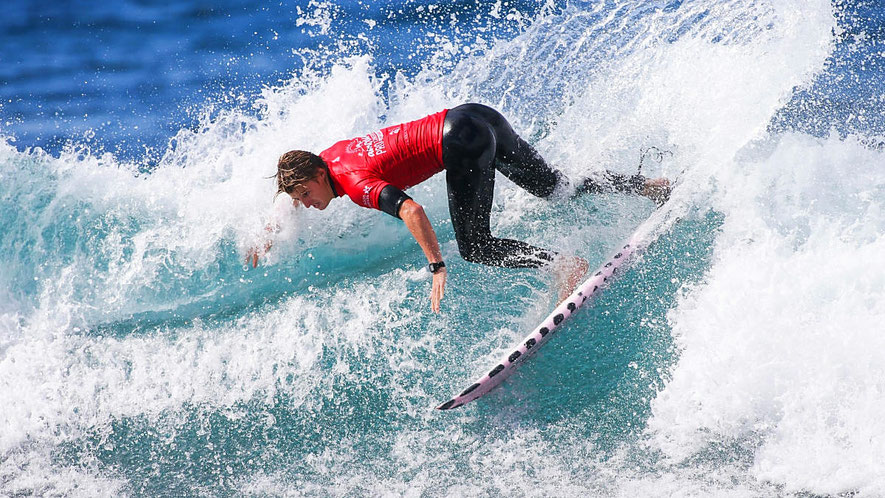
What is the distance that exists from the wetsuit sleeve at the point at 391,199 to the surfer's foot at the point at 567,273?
1.31m

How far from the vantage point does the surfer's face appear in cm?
440

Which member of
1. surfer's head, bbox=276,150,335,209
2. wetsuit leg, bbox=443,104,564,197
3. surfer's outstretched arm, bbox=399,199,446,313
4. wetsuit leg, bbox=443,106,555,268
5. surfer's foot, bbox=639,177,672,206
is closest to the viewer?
surfer's outstretched arm, bbox=399,199,446,313

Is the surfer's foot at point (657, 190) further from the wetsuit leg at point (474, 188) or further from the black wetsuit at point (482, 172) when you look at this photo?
the wetsuit leg at point (474, 188)

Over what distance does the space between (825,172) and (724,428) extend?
2.68 metres

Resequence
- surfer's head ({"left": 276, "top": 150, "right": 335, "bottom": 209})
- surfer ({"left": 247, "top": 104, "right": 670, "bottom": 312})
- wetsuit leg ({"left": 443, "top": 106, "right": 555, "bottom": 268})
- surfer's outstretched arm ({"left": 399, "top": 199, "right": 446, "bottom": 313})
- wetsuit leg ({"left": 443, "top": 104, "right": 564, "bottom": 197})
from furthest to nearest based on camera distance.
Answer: wetsuit leg ({"left": 443, "top": 104, "right": 564, "bottom": 197}) → wetsuit leg ({"left": 443, "top": 106, "right": 555, "bottom": 268}) → surfer's head ({"left": 276, "top": 150, "right": 335, "bottom": 209}) → surfer ({"left": 247, "top": 104, "right": 670, "bottom": 312}) → surfer's outstretched arm ({"left": 399, "top": 199, "right": 446, "bottom": 313})

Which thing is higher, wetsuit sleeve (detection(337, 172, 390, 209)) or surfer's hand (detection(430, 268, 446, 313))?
wetsuit sleeve (detection(337, 172, 390, 209))

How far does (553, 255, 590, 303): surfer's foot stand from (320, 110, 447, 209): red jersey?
42.9 inches

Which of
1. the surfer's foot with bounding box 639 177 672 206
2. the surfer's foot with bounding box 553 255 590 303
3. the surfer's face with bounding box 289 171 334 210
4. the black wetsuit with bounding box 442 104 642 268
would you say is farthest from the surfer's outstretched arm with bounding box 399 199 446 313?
the surfer's foot with bounding box 639 177 672 206

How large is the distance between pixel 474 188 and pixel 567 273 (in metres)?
0.92

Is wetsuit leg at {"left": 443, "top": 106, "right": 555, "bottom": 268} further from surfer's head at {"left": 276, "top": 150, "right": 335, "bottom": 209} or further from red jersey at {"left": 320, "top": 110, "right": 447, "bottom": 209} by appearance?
surfer's head at {"left": 276, "top": 150, "right": 335, "bottom": 209}

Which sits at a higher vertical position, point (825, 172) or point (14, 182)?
point (14, 182)

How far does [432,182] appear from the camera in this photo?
6.66 m

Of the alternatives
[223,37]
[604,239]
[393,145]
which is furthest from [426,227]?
[223,37]

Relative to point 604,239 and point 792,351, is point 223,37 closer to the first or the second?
point 604,239
